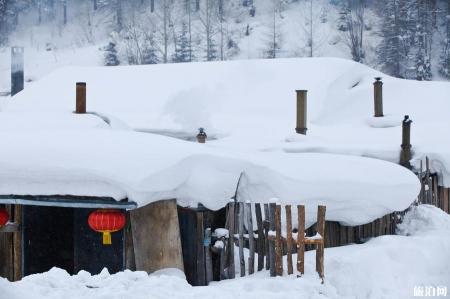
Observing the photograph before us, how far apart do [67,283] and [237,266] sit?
253cm

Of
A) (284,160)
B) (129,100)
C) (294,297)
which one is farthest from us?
(129,100)

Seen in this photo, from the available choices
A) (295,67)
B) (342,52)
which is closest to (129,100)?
(295,67)

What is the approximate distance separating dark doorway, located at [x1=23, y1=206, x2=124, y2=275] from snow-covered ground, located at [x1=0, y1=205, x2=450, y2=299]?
1.05 m

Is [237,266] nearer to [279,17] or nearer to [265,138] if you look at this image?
[265,138]

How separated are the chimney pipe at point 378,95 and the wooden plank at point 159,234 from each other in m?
13.3

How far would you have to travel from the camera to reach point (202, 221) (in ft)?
24.6

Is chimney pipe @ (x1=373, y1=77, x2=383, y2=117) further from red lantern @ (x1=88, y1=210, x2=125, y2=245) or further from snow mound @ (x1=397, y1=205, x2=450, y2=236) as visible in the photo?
red lantern @ (x1=88, y1=210, x2=125, y2=245)

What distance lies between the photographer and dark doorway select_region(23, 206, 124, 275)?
783cm

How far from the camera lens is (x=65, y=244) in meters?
9.05

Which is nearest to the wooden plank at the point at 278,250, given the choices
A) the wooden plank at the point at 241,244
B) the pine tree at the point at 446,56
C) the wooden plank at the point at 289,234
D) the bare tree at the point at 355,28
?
the wooden plank at the point at 289,234

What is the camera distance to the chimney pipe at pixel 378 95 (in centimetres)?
1873

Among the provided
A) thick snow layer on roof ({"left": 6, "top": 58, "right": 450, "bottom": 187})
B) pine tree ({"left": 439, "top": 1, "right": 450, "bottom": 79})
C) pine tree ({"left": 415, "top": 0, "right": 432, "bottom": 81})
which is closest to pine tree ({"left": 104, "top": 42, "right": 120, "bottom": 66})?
thick snow layer on roof ({"left": 6, "top": 58, "right": 450, "bottom": 187})

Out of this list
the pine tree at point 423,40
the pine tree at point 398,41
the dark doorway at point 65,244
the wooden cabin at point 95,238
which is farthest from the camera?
the pine tree at point 398,41

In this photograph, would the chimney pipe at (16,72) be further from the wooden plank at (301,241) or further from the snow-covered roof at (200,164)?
the wooden plank at (301,241)
